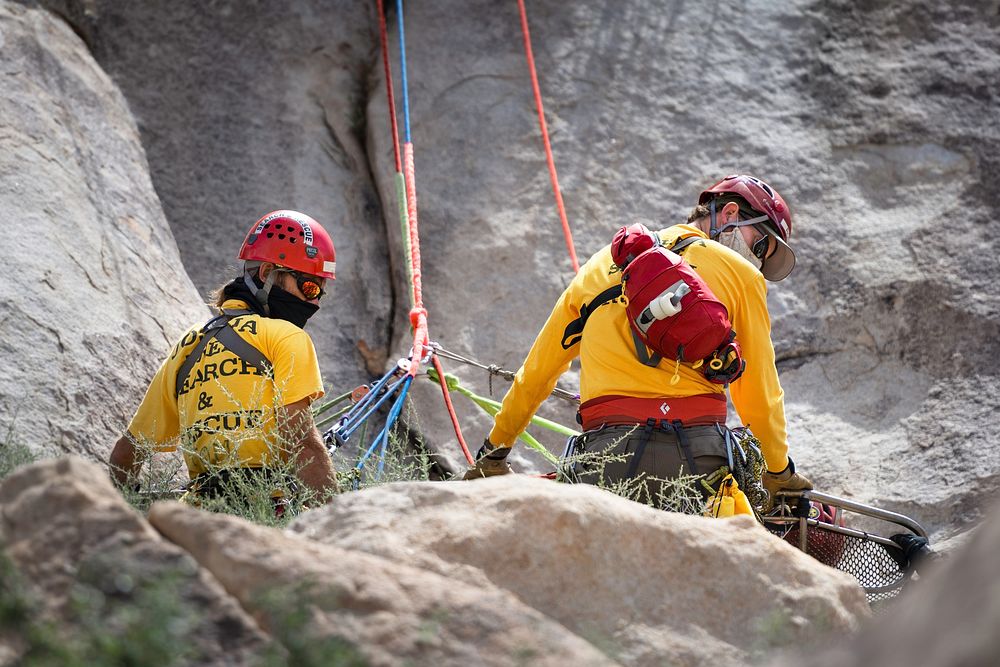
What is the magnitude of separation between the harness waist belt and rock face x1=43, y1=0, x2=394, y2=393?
343 cm

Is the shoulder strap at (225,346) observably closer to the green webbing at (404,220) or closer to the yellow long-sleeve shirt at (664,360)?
the yellow long-sleeve shirt at (664,360)

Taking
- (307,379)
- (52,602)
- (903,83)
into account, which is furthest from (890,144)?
(52,602)

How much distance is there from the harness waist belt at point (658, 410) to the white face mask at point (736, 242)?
0.93m

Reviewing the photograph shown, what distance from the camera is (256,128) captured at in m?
8.36

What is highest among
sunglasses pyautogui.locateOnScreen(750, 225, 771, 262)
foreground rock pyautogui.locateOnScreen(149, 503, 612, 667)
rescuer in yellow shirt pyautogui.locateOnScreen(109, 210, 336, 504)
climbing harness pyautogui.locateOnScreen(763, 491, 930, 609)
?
sunglasses pyautogui.locateOnScreen(750, 225, 771, 262)

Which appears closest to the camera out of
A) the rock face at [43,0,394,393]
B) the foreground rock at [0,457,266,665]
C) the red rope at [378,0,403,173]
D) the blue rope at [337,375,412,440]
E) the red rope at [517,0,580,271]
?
the foreground rock at [0,457,266,665]

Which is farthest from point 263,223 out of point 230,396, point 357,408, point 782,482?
point 782,482

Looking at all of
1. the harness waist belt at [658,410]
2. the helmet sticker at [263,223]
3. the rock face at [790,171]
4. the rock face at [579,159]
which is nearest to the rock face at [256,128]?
the rock face at [579,159]

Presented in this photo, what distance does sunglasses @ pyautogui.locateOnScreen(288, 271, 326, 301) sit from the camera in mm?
5324

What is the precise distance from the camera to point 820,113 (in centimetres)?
Answer: 855

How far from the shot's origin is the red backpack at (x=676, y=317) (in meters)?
4.43

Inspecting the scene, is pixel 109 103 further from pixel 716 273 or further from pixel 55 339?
pixel 716 273

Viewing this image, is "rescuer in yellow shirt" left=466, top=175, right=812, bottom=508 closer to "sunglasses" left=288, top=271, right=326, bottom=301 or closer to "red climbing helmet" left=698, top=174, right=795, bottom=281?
"red climbing helmet" left=698, top=174, right=795, bottom=281

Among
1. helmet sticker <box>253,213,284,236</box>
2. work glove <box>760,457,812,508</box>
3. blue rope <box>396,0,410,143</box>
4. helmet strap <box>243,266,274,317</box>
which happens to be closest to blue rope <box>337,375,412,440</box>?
helmet strap <box>243,266,274,317</box>
